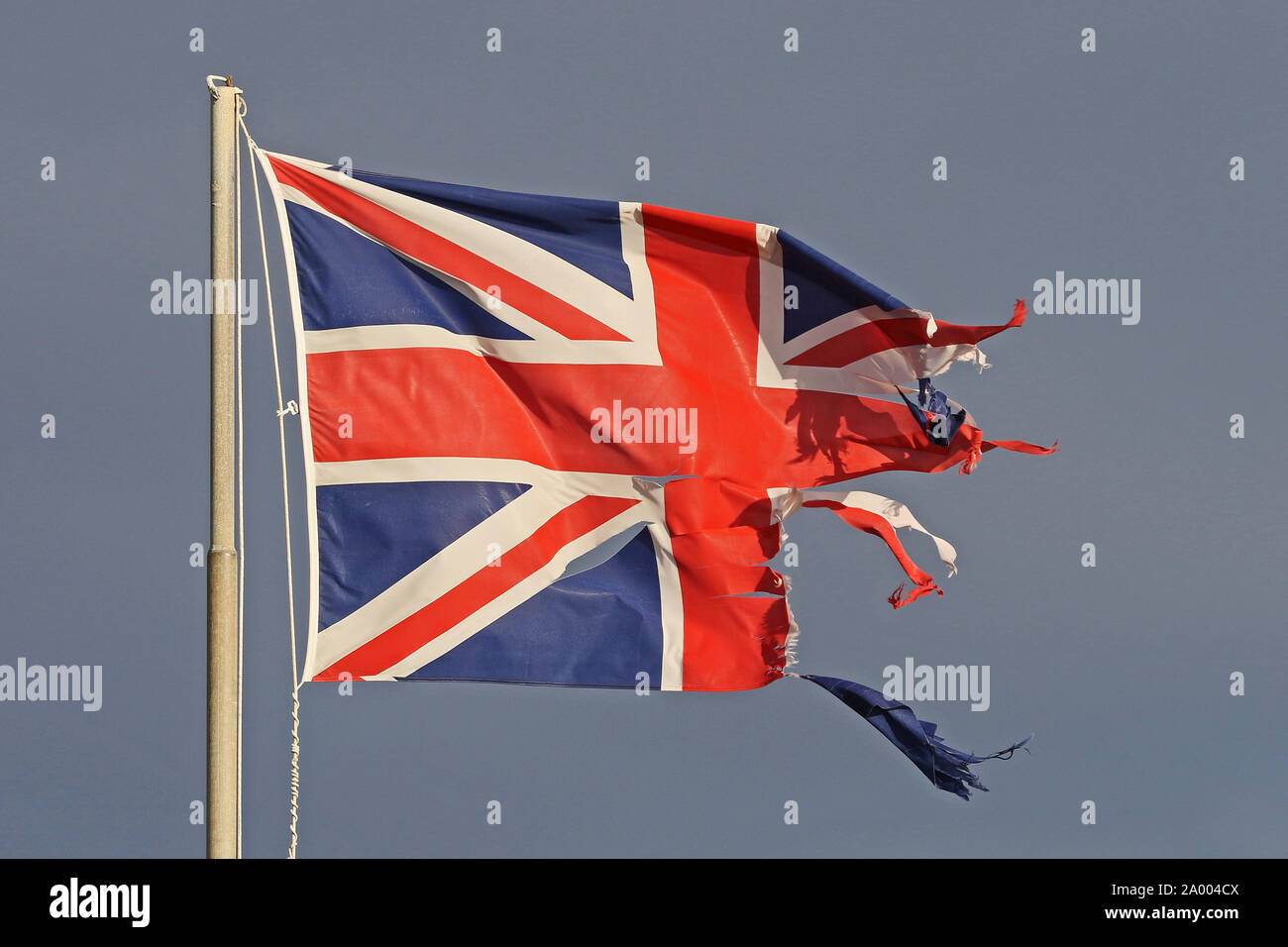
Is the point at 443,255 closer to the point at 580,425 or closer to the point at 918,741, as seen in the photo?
the point at 580,425

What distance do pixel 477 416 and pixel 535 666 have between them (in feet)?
8.37

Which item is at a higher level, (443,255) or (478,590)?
(443,255)

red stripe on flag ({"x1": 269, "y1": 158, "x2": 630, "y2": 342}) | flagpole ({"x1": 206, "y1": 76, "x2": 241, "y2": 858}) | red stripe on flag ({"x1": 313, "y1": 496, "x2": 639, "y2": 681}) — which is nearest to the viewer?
flagpole ({"x1": 206, "y1": 76, "x2": 241, "y2": 858})

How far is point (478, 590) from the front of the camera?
19.2 metres

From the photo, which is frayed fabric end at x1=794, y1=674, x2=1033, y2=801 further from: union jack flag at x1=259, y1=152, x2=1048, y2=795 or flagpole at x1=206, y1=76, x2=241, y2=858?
flagpole at x1=206, y1=76, x2=241, y2=858

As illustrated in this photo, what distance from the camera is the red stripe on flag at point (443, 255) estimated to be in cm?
1914

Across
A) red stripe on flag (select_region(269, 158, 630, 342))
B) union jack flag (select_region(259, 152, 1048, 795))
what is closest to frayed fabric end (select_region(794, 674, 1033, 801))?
union jack flag (select_region(259, 152, 1048, 795))

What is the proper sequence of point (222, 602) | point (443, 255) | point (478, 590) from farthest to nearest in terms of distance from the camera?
point (443, 255) → point (478, 590) → point (222, 602)

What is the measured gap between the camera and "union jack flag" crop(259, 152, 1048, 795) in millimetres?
18969

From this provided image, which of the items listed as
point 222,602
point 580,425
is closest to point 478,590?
point 580,425

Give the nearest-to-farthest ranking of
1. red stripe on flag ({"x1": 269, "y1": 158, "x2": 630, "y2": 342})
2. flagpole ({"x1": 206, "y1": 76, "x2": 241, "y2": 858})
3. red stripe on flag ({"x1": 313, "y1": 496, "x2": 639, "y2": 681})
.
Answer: flagpole ({"x1": 206, "y1": 76, "x2": 241, "y2": 858}) < red stripe on flag ({"x1": 313, "y1": 496, "x2": 639, "y2": 681}) < red stripe on flag ({"x1": 269, "y1": 158, "x2": 630, "y2": 342})

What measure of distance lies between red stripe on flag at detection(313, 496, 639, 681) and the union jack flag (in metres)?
0.02

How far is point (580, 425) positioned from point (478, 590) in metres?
2.02

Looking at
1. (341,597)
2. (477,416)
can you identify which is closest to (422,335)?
(477,416)
